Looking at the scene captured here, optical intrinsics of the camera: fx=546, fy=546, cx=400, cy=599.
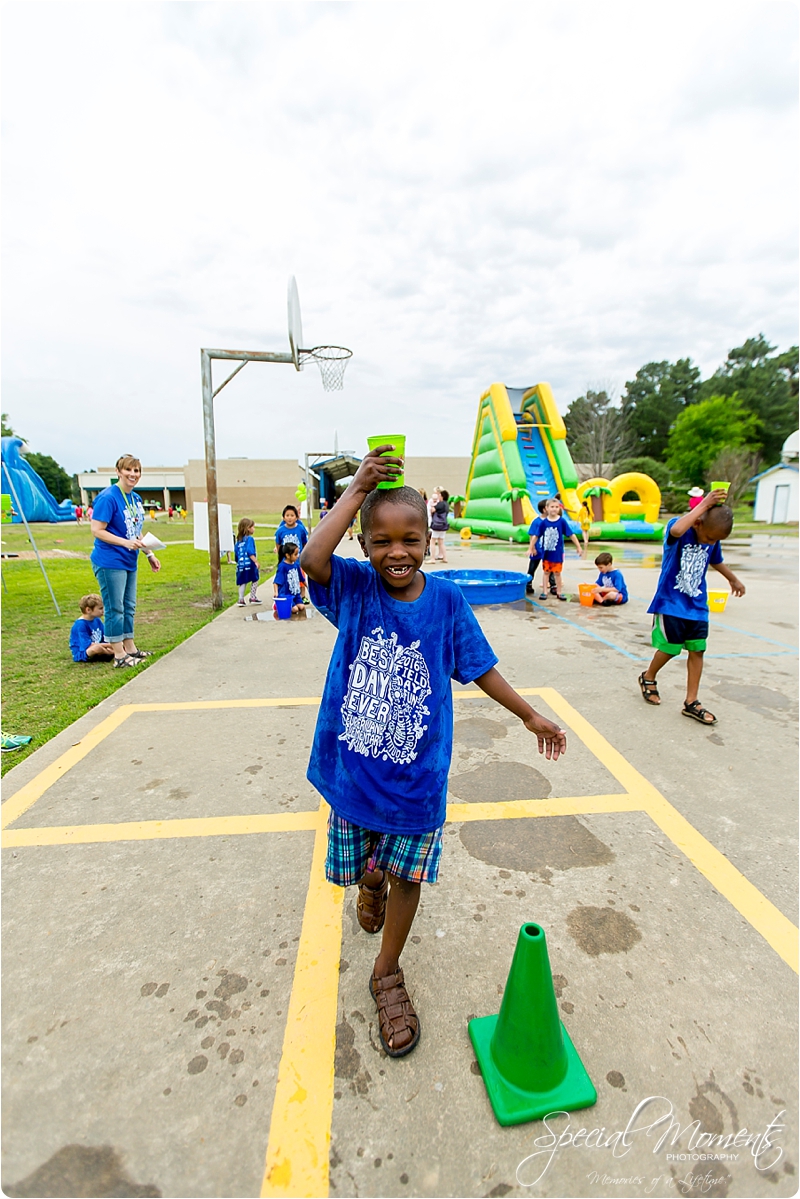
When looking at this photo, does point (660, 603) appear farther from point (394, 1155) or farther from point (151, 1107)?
point (151, 1107)

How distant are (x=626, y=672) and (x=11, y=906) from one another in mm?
4804

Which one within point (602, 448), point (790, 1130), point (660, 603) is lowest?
point (790, 1130)

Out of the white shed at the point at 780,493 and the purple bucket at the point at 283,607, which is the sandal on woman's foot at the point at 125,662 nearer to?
the purple bucket at the point at 283,607

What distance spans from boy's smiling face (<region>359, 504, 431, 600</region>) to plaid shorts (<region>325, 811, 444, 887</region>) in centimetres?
82

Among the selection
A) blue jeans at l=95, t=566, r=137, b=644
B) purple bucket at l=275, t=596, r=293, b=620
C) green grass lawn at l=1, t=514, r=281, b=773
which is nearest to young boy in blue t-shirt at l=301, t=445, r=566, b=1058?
green grass lawn at l=1, t=514, r=281, b=773

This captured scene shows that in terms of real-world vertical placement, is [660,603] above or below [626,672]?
above

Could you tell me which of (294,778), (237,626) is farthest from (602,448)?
(294,778)

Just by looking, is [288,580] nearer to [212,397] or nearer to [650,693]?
[212,397]

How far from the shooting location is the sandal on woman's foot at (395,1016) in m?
1.64

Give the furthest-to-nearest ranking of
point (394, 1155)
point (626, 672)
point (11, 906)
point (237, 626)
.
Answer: point (237, 626) < point (626, 672) < point (11, 906) < point (394, 1155)

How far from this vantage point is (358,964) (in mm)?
1960

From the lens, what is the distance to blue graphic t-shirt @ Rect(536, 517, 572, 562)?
818 centimetres

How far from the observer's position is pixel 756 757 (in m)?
3.51

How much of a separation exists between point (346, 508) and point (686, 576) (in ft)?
11.1
